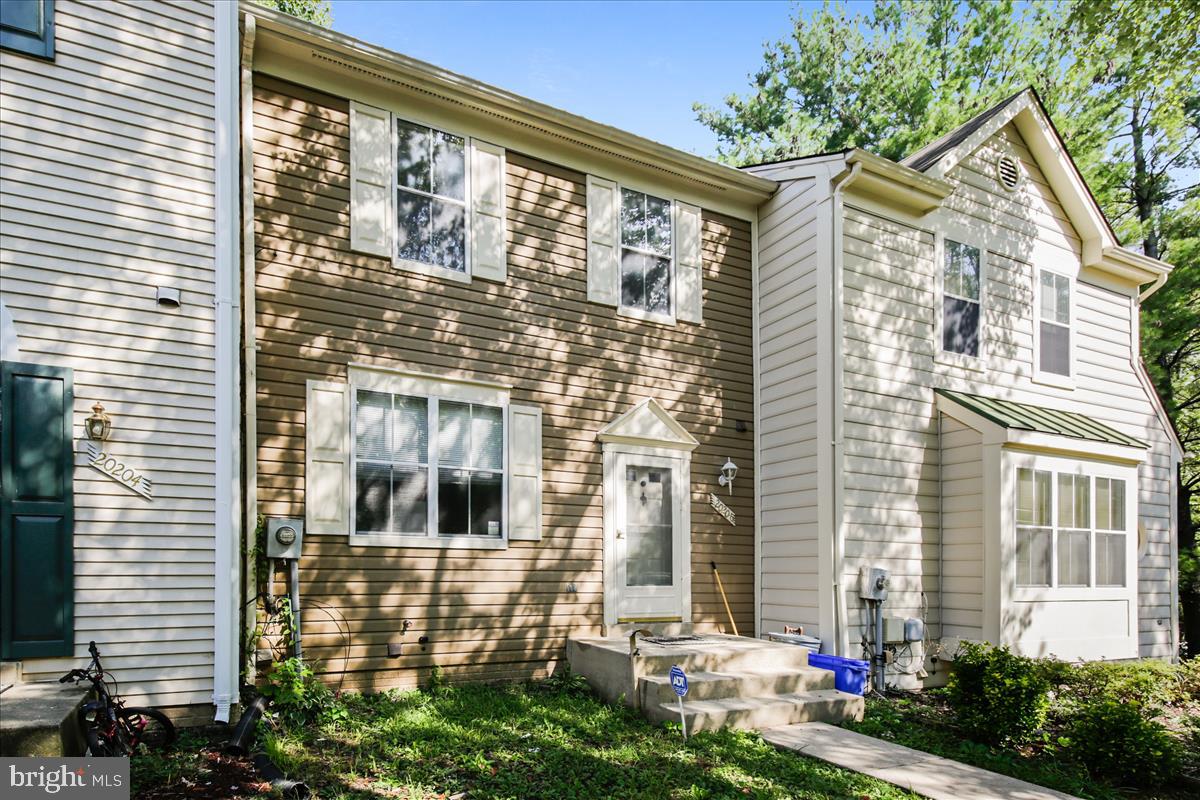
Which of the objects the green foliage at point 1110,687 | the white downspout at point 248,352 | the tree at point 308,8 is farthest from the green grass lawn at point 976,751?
the tree at point 308,8

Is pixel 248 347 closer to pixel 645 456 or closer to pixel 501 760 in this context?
pixel 501 760

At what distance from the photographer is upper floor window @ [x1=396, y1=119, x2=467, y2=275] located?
7.63 meters

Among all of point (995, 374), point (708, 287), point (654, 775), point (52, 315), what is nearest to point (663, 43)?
point (708, 287)

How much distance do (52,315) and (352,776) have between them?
3.78m

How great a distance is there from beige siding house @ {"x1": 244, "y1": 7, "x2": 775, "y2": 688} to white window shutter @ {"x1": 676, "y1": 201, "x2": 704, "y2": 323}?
0.03 metres

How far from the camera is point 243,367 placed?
6.57 m

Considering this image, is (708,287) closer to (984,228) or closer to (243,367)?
(984,228)

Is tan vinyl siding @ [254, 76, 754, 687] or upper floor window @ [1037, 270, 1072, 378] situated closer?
tan vinyl siding @ [254, 76, 754, 687]

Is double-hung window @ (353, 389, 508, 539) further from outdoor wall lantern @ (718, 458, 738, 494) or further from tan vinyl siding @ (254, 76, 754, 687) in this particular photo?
outdoor wall lantern @ (718, 458, 738, 494)

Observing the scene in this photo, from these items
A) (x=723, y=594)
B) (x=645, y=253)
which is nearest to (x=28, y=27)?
(x=645, y=253)

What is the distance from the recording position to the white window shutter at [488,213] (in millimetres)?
7902

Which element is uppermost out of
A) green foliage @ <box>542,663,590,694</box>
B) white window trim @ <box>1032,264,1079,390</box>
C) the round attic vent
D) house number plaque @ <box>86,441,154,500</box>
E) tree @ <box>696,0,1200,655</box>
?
tree @ <box>696,0,1200,655</box>

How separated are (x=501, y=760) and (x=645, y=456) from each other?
13.1ft

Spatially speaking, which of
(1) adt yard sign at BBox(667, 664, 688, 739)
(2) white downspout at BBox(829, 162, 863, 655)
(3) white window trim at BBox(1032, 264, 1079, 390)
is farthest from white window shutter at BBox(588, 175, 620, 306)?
(3) white window trim at BBox(1032, 264, 1079, 390)
